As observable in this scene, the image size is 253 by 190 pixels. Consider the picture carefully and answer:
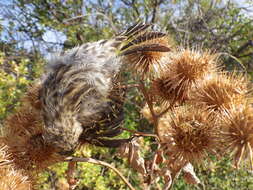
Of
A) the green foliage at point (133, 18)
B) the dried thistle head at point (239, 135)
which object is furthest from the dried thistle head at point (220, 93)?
the green foliage at point (133, 18)

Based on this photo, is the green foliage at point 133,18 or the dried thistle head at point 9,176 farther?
the green foliage at point 133,18

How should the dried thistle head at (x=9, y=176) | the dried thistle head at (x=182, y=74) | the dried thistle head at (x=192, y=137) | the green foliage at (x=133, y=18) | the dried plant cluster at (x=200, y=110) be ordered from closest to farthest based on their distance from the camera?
1. the dried thistle head at (x=9, y=176)
2. the dried plant cluster at (x=200, y=110)
3. the dried thistle head at (x=192, y=137)
4. the dried thistle head at (x=182, y=74)
5. the green foliage at (x=133, y=18)

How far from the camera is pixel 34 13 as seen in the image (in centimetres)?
438

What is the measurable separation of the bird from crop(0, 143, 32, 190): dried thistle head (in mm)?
158

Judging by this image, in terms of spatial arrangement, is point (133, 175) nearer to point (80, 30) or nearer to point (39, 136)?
point (80, 30)

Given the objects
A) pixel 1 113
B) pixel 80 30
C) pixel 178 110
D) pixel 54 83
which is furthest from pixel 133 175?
pixel 54 83

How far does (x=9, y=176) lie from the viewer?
2.91ft

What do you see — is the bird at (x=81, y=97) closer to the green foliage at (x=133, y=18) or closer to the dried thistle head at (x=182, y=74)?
the dried thistle head at (x=182, y=74)

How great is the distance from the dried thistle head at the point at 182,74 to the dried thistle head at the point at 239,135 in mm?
297

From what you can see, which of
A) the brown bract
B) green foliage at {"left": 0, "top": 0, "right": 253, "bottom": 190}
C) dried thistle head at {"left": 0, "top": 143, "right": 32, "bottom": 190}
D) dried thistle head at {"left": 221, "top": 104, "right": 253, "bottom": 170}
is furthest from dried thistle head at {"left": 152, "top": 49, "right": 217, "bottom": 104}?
green foliage at {"left": 0, "top": 0, "right": 253, "bottom": 190}

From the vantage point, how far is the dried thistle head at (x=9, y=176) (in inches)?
34.2

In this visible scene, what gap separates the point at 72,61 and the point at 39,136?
37cm

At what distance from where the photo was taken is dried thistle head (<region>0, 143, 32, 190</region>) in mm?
Result: 870

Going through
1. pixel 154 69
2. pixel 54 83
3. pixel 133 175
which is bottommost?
pixel 133 175
